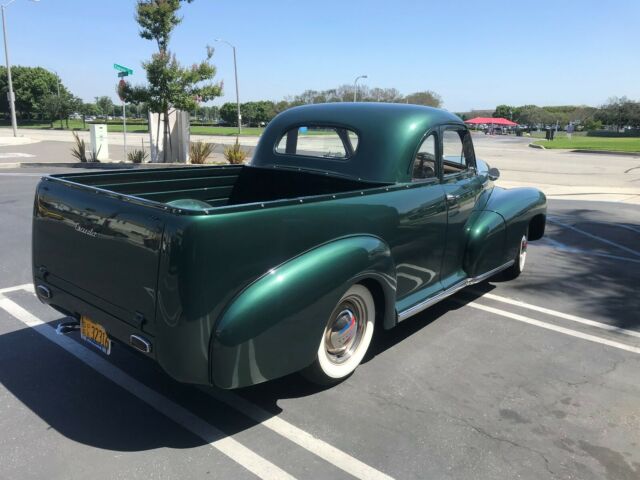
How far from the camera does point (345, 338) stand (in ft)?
10.8

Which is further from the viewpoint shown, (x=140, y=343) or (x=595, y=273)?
(x=595, y=273)

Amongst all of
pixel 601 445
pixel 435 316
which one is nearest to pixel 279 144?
pixel 435 316

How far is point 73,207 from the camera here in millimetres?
2904

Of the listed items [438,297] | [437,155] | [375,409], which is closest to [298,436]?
[375,409]

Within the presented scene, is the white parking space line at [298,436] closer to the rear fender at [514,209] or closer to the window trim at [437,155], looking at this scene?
the window trim at [437,155]

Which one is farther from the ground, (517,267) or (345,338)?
(345,338)

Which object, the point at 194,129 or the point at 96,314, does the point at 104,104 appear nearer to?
the point at 194,129

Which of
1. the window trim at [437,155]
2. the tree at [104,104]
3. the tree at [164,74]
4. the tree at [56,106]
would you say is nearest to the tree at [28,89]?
the tree at [56,106]

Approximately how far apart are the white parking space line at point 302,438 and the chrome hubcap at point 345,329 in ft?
1.80

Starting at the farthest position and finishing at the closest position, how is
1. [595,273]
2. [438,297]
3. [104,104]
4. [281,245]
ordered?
[104,104], [595,273], [438,297], [281,245]

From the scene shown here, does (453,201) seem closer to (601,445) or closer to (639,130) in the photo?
(601,445)

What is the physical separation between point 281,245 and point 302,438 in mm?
1044

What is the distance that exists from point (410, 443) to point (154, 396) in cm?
155

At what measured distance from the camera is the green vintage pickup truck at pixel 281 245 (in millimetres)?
2404
